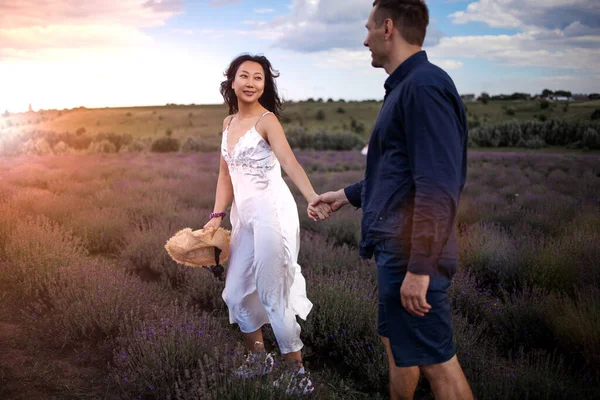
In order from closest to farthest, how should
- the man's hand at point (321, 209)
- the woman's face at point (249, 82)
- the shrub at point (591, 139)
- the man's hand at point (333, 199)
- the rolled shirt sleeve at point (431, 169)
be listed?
the rolled shirt sleeve at point (431, 169) < the man's hand at point (333, 199) < the man's hand at point (321, 209) < the woman's face at point (249, 82) < the shrub at point (591, 139)

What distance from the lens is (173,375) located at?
2.88 metres

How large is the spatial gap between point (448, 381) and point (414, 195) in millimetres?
770

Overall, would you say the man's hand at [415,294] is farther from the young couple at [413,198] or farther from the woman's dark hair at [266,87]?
the woman's dark hair at [266,87]

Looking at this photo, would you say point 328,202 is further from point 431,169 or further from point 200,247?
point 431,169

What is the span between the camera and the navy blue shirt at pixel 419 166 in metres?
1.71

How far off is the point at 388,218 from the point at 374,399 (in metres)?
1.78

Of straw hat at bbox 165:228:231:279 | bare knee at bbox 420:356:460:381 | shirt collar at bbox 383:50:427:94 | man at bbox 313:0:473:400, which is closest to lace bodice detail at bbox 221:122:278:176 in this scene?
straw hat at bbox 165:228:231:279

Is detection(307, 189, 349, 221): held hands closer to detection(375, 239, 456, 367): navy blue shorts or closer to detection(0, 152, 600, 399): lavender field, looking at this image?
detection(375, 239, 456, 367): navy blue shorts

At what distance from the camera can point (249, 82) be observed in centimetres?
301

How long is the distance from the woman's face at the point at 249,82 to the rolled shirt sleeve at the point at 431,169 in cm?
149

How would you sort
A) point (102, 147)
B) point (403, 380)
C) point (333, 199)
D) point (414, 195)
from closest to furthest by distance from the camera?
point (414, 195), point (403, 380), point (333, 199), point (102, 147)

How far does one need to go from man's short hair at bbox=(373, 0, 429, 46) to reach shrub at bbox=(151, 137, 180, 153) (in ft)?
83.4

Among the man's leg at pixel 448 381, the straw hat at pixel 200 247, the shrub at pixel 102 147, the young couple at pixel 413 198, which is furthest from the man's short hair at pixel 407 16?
the shrub at pixel 102 147

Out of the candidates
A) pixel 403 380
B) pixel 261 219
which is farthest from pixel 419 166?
pixel 261 219
